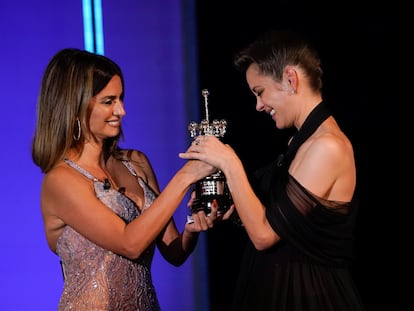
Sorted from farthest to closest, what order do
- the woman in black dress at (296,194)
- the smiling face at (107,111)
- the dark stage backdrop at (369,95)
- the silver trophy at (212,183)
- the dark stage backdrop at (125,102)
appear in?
the dark stage backdrop at (125,102) < the dark stage backdrop at (369,95) < the smiling face at (107,111) < the silver trophy at (212,183) < the woman in black dress at (296,194)

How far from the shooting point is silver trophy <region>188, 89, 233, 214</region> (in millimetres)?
1697

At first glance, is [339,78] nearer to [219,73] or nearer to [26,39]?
[219,73]

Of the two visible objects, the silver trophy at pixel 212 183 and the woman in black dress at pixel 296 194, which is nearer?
the woman in black dress at pixel 296 194

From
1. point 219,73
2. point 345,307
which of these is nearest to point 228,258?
point 219,73

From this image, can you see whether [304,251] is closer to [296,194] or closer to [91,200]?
[296,194]

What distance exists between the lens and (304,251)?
1589mm

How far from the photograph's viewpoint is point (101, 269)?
1.77m

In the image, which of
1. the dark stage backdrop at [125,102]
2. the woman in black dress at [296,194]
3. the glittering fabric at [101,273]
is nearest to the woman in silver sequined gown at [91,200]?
the glittering fabric at [101,273]

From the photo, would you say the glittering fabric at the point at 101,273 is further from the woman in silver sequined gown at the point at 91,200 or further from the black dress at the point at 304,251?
the black dress at the point at 304,251

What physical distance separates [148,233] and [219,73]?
45.5 inches

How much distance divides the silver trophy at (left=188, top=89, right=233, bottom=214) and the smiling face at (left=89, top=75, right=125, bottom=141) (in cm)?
24

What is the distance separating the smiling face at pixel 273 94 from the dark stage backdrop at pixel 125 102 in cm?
104

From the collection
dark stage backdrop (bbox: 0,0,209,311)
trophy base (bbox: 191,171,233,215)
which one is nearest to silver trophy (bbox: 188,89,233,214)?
trophy base (bbox: 191,171,233,215)

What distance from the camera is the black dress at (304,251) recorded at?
156 centimetres
